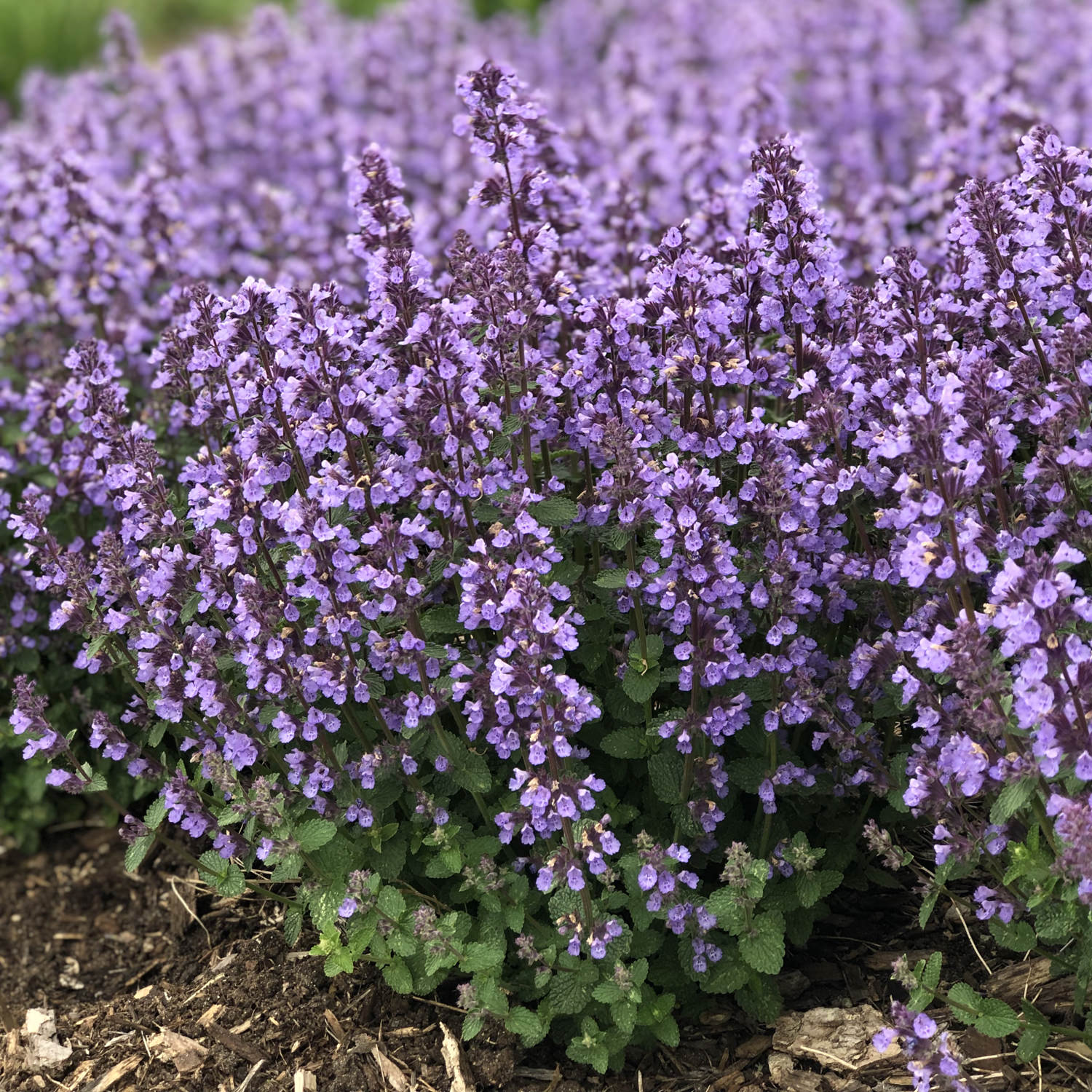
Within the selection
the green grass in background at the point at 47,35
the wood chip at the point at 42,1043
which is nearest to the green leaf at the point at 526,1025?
the wood chip at the point at 42,1043

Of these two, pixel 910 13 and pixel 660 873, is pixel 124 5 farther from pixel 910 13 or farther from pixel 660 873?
pixel 660 873

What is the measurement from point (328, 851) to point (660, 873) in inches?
38.8

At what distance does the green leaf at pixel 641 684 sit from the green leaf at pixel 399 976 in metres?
1.01

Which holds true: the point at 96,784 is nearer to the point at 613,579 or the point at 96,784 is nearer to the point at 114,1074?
the point at 114,1074

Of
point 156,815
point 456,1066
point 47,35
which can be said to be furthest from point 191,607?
point 47,35

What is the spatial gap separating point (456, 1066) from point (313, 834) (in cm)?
87

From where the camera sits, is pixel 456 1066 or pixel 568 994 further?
pixel 456 1066

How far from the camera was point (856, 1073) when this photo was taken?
3889 mm

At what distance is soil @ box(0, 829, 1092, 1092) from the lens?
3.96 m

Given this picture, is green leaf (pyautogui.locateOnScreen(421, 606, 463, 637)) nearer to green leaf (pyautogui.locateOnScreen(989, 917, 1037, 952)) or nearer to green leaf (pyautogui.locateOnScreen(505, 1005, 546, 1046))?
green leaf (pyautogui.locateOnScreen(505, 1005, 546, 1046))

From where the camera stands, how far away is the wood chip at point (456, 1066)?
3893mm

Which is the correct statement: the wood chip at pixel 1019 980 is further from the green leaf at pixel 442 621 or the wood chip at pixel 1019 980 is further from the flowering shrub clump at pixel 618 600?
the green leaf at pixel 442 621

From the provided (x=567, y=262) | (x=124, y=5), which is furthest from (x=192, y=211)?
(x=124, y=5)

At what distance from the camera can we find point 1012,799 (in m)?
3.17
